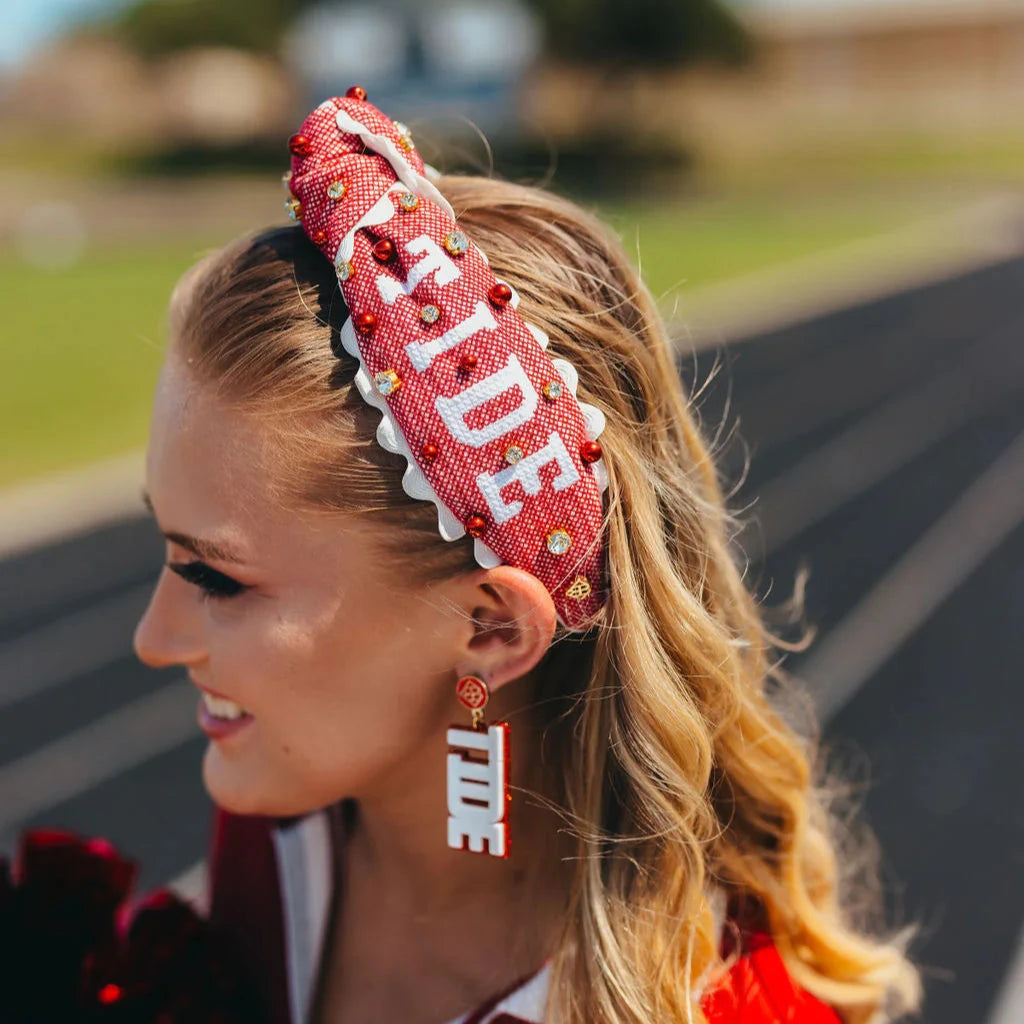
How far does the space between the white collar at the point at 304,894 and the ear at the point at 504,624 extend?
0.48 m

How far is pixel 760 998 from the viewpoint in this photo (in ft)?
5.10

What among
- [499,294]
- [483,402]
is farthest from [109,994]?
[499,294]

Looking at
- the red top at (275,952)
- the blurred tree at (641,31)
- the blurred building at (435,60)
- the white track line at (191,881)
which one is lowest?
the blurred tree at (641,31)

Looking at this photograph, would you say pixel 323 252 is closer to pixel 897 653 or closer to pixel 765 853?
pixel 765 853

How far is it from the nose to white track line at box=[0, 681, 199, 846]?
123 inches

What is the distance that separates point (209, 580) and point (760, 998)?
34.1 inches

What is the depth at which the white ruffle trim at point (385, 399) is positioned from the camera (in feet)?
4.66

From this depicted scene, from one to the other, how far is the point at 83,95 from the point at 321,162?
5717 cm

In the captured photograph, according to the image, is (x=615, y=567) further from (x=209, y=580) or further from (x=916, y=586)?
(x=916, y=586)

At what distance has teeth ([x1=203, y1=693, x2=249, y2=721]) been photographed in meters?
1.59

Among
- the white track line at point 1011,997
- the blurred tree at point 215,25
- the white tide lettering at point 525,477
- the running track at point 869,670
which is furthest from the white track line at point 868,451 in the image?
the blurred tree at point 215,25

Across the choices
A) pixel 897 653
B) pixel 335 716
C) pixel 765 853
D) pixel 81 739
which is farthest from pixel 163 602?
pixel 897 653

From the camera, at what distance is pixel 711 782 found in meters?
1.77

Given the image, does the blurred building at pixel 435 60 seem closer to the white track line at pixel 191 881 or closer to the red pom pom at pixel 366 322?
the white track line at pixel 191 881
